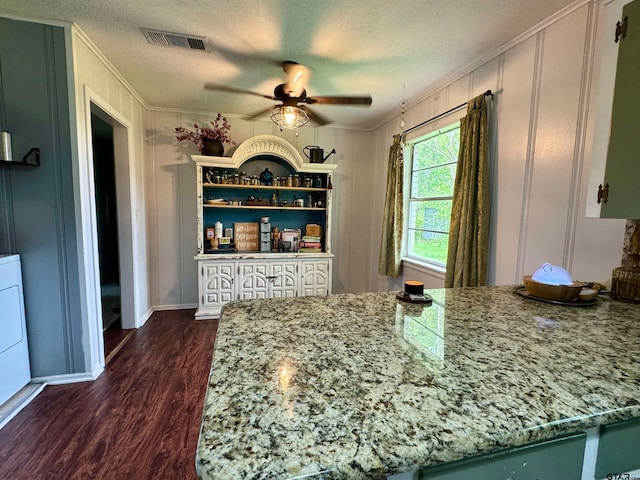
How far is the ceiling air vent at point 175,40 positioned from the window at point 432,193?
2.21 m

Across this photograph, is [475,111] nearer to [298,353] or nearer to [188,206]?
[298,353]

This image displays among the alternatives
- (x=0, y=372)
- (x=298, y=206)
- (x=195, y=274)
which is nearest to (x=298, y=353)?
(x=0, y=372)

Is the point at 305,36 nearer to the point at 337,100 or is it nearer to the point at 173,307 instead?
the point at 337,100

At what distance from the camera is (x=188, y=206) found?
3812 millimetres

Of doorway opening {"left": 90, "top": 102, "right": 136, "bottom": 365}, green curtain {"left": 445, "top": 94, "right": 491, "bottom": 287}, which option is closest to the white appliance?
doorway opening {"left": 90, "top": 102, "right": 136, "bottom": 365}

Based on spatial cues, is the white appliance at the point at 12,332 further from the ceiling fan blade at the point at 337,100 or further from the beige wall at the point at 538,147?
the ceiling fan blade at the point at 337,100

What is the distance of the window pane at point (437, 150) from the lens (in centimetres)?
281

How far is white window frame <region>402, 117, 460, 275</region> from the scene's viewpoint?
110 inches

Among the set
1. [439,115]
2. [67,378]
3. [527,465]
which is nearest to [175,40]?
[439,115]

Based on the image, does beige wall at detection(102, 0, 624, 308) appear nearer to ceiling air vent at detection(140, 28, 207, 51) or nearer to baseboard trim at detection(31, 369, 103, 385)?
ceiling air vent at detection(140, 28, 207, 51)

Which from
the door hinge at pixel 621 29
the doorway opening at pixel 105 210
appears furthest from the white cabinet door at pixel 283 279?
the door hinge at pixel 621 29

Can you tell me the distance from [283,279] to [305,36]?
2.55 m

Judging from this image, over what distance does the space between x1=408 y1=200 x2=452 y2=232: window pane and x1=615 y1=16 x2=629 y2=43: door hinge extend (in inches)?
69.3

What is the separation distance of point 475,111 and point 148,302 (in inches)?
159
